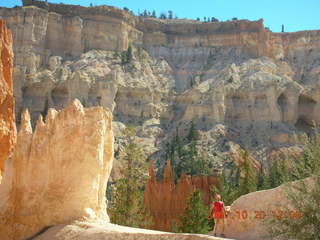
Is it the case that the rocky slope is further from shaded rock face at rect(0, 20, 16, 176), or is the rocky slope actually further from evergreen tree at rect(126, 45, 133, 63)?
shaded rock face at rect(0, 20, 16, 176)

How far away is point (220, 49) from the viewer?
94.7m

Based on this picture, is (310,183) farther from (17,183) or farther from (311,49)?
(311,49)

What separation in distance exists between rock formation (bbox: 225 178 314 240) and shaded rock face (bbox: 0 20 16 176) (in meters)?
10.6

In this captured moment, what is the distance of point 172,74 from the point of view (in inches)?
3595

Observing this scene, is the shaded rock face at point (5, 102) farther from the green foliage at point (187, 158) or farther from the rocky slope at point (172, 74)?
the rocky slope at point (172, 74)

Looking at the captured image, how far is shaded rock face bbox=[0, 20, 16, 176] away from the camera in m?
21.1

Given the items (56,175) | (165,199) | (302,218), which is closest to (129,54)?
(165,199)

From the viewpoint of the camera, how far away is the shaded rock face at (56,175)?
17.8 metres

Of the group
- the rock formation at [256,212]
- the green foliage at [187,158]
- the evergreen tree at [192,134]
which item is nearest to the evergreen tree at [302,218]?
the rock formation at [256,212]

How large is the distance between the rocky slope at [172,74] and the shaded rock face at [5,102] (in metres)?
47.9

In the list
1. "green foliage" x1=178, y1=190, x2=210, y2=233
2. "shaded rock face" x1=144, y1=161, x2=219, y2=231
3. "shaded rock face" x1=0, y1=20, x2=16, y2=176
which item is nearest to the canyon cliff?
"shaded rock face" x1=0, y1=20, x2=16, y2=176

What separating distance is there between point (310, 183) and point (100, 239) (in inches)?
262

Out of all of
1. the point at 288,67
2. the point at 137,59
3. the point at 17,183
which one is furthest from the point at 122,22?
the point at 17,183

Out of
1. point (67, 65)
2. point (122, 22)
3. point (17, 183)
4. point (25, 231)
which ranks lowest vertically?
point (25, 231)
